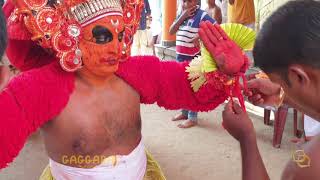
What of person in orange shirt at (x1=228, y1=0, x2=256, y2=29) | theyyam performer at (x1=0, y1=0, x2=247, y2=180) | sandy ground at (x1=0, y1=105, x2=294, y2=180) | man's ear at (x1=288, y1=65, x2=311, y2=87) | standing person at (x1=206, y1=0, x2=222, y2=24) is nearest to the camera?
man's ear at (x1=288, y1=65, x2=311, y2=87)

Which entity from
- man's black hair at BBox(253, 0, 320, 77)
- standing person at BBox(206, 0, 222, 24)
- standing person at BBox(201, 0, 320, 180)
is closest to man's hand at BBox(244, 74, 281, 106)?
standing person at BBox(201, 0, 320, 180)

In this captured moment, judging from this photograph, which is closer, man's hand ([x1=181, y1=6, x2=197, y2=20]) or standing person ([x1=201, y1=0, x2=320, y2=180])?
standing person ([x1=201, y1=0, x2=320, y2=180])

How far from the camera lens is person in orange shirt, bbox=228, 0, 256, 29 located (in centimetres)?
484

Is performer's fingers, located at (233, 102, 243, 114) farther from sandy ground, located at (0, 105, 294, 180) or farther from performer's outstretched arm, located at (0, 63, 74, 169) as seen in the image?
sandy ground, located at (0, 105, 294, 180)

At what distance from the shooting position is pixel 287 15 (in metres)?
1.01

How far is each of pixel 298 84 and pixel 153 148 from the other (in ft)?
8.77

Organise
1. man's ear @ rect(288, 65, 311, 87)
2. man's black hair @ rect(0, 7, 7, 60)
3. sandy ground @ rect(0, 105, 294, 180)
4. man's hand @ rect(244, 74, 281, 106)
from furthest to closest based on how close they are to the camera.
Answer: sandy ground @ rect(0, 105, 294, 180)
man's hand @ rect(244, 74, 281, 106)
man's ear @ rect(288, 65, 311, 87)
man's black hair @ rect(0, 7, 7, 60)

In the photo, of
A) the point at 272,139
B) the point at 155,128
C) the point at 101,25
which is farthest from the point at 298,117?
the point at 101,25

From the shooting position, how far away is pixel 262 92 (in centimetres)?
167

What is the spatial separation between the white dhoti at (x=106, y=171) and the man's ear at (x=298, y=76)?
2.68ft

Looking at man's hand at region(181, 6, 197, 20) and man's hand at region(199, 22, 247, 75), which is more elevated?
man's hand at region(199, 22, 247, 75)

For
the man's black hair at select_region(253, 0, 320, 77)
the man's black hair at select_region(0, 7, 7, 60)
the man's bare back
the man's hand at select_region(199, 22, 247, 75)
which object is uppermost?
the man's black hair at select_region(0, 7, 7, 60)

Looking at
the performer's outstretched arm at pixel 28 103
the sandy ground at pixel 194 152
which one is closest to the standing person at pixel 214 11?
the sandy ground at pixel 194 152

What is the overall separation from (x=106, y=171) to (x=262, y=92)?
75 centimetres
